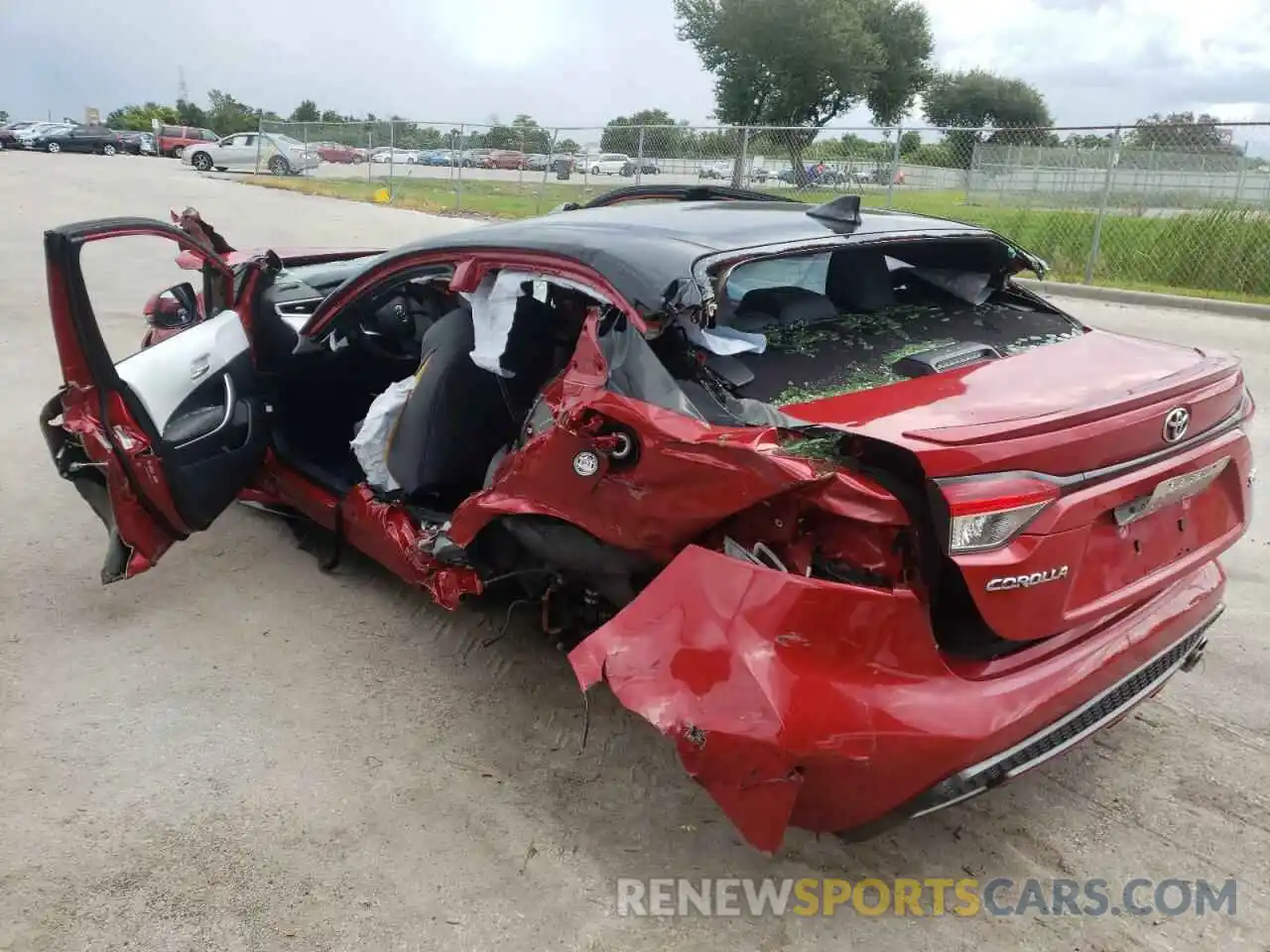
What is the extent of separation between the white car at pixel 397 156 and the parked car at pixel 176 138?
A: 65.2 feet

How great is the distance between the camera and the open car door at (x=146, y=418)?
322 centimetres

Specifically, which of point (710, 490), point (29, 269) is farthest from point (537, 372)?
point (29, 269)

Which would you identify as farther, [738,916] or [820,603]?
[738,916]

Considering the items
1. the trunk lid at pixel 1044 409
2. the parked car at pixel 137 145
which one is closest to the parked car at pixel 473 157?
the trunk lid at pixel 1044 409

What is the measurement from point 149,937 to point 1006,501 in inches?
85.7

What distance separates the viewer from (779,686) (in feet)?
6.55

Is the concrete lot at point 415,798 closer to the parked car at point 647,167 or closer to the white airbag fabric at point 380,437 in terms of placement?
the white airbag fabric at point 380,437

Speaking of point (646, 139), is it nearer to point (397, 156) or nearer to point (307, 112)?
point (397, 156)

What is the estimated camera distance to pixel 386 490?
3555 millimetres

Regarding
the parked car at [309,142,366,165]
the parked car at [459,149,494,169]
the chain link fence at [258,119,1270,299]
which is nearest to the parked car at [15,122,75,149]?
the parked car at [309,142,366,165]

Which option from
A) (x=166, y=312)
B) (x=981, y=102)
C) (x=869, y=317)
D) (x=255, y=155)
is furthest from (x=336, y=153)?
(x=981, y=102)

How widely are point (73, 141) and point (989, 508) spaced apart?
162 feet

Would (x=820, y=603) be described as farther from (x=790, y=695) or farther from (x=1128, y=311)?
(x=1128, y=311)

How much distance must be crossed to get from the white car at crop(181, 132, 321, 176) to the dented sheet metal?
92.2 ft
